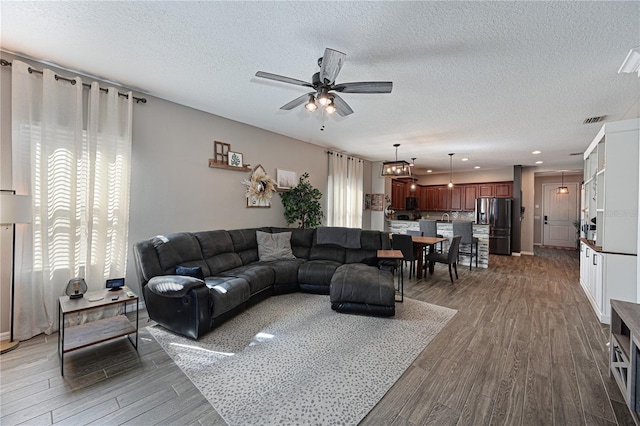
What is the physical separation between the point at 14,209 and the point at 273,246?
113 inches

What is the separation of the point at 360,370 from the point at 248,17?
290cm

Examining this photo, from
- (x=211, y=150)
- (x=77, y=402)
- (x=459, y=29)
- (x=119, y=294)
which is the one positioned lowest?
(x=77, y=402)

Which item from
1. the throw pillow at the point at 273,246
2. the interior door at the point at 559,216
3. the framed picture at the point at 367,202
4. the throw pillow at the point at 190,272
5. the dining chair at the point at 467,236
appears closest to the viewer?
the throw pillow at the point at 190,272

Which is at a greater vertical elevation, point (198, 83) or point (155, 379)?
point (198, 83)

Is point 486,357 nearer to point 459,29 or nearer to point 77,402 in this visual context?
point 459,29

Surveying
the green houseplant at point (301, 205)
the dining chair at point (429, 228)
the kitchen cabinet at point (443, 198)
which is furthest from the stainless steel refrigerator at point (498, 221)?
the green houseplant at point (301, 205)

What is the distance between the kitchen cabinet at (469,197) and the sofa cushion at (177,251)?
28.5 feet

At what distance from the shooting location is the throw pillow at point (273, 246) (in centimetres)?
425

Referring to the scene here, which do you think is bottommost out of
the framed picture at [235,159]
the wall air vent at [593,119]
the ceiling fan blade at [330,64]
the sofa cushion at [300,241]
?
the sofa cushion at [300,241]

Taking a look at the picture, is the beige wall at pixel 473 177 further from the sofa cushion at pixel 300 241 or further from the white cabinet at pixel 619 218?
the sofa cushion at pixel 300 241

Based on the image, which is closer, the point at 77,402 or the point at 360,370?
the point at 77,402

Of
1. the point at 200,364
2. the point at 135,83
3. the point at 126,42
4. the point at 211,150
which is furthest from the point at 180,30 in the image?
the point at 200,364

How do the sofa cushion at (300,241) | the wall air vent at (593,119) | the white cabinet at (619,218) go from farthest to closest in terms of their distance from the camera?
the sofa cushion at (300,241) → the wall air vent at (593,119) → the white cabinet at (619,218)

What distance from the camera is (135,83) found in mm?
3072
